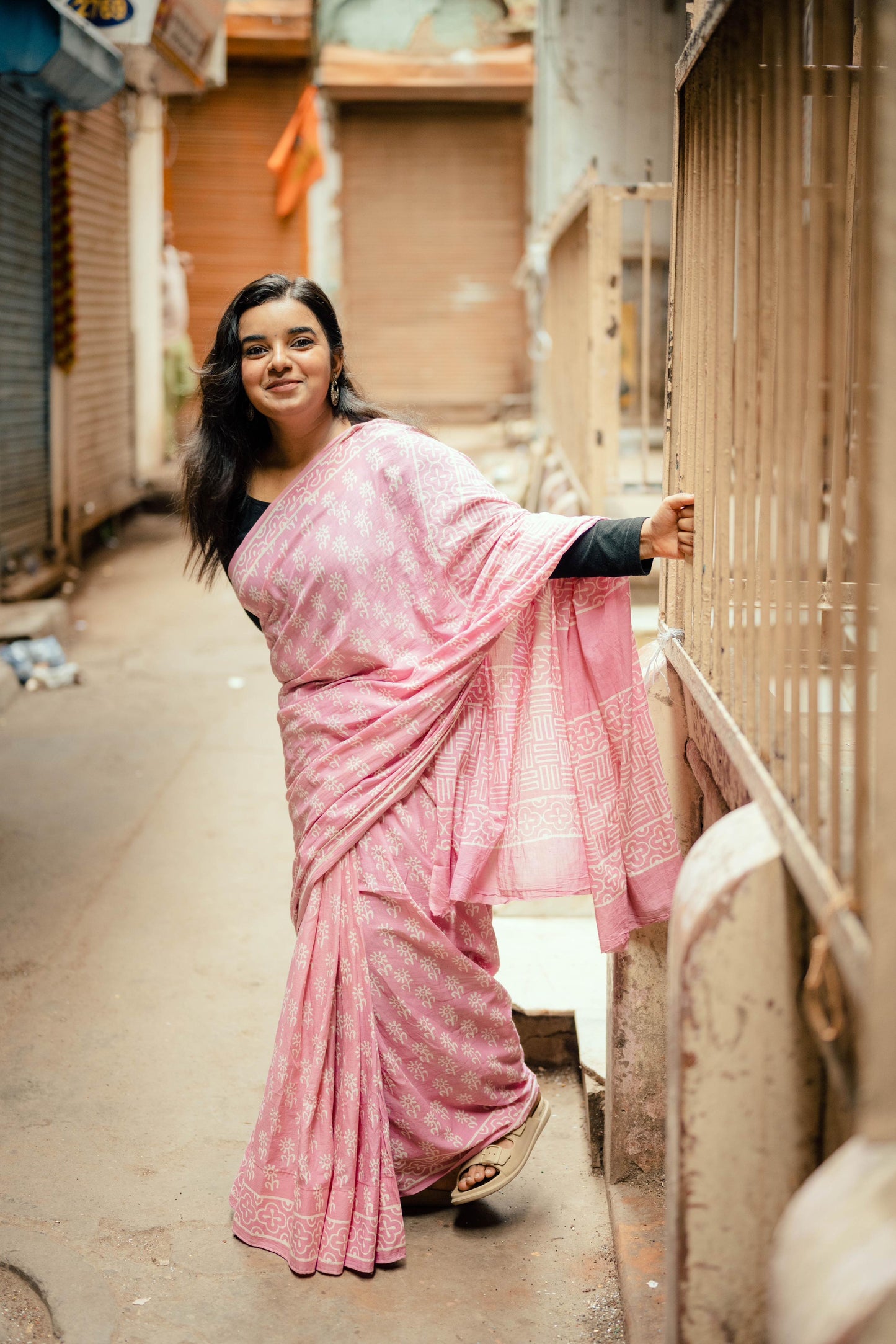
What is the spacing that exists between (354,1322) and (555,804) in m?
0.93

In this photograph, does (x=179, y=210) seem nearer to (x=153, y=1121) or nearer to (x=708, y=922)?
(x=153, y=1121)

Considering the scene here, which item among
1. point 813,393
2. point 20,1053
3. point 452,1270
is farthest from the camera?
point 20,1053

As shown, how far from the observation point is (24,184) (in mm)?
8289

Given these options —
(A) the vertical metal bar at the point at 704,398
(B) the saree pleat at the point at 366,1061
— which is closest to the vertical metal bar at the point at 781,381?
(A) the vertical metal bar at the point at 704,398

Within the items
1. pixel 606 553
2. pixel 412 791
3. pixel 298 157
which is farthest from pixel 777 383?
pixel 298 157

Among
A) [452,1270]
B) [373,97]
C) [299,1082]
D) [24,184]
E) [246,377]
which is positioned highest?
[373,97]

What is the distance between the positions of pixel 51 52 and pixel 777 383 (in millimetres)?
5117

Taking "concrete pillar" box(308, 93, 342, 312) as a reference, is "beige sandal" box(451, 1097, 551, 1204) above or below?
below

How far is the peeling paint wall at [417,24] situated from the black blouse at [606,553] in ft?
41.0

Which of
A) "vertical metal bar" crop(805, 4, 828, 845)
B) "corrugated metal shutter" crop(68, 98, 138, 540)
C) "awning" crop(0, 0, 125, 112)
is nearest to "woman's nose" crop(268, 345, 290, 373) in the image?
"vertical metal bar" crop(805, 4, 828, 845)

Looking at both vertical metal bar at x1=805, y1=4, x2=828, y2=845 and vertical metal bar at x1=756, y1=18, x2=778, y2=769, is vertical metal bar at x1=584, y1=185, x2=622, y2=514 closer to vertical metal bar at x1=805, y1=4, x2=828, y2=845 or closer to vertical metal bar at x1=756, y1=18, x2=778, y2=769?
vertical metal bar at x1=756, y1=18, x2=778, y2=769

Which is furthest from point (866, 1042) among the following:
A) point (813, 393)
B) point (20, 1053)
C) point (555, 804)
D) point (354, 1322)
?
point (20, 1053)

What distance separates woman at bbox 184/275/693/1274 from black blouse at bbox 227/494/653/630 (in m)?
0.01

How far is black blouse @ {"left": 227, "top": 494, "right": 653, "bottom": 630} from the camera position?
7.30 ft
